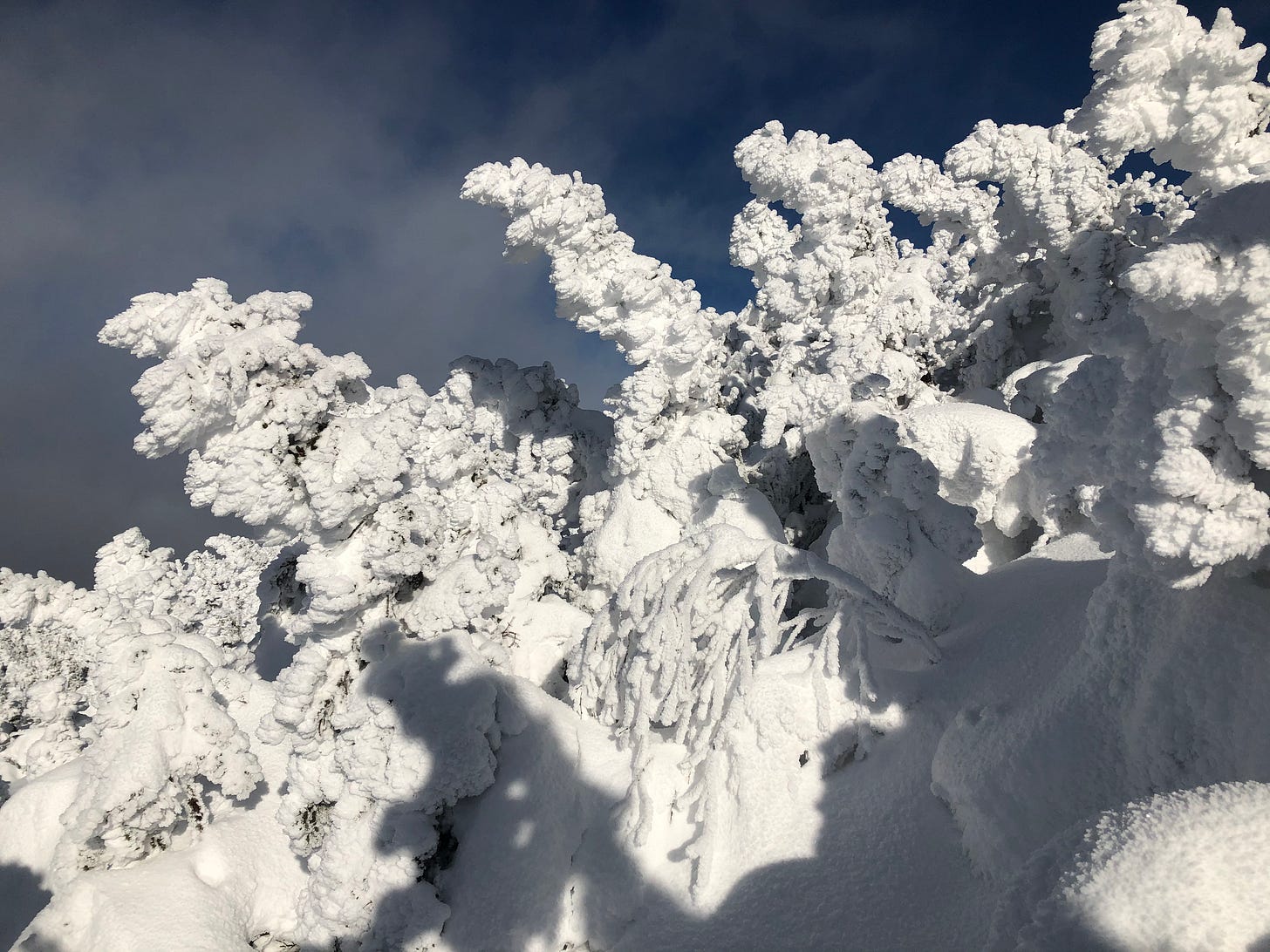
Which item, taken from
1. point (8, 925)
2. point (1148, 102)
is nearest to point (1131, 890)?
point (1148, 102)

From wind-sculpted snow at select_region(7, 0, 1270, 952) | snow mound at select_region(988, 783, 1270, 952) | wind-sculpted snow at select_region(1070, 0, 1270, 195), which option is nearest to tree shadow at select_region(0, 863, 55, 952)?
wind-sculpted snow at select_region(7, 0, 1270, 952)

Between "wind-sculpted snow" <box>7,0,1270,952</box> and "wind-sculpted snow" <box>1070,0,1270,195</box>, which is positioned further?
"wind-sculpted snow" <box>1070,0,1270,195</box>

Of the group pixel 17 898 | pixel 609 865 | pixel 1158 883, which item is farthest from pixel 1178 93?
pixel 17 898

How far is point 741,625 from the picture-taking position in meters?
6.89

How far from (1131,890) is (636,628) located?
571 cm

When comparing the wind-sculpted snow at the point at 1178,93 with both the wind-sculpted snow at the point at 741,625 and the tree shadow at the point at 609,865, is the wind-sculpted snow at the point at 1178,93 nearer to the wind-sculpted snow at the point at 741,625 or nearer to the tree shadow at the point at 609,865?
the wind-sculpted snow at the point at 741,625

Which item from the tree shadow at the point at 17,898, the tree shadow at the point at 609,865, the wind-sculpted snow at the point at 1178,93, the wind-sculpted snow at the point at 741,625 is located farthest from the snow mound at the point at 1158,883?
the tree shadow at the point at 17,898

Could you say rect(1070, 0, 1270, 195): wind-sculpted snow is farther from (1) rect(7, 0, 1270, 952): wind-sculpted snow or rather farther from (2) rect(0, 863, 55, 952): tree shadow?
(2) rect(0, 863, 55, 952): tree shadow

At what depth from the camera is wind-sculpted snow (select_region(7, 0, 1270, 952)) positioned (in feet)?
11.4

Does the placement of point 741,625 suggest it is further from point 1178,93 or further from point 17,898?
point 17,898

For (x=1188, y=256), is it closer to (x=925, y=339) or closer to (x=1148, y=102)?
(x=1148, y=102)

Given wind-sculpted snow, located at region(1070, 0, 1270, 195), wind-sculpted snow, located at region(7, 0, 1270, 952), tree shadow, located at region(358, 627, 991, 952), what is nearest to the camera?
wind-sculpted snow, located at region(7, 0, 1270, 952)

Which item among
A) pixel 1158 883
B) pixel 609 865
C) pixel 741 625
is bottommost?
pixel 1158 883

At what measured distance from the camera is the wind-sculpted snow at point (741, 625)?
347 centimetres
